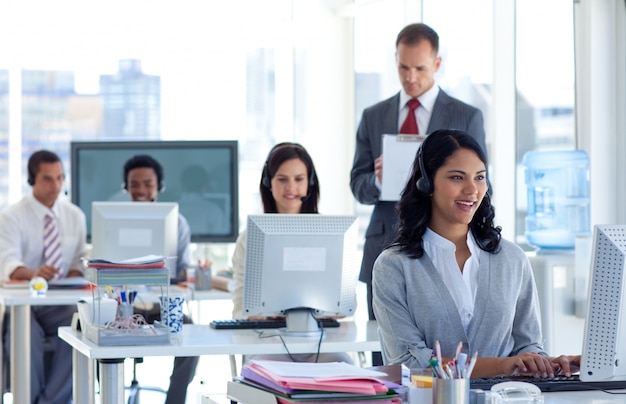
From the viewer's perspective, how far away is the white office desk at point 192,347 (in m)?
3.39

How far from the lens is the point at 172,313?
364cm

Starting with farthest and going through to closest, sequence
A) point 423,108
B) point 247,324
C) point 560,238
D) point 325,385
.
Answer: point 560,238 → point 423,108 → point 247,324 → point 325,385

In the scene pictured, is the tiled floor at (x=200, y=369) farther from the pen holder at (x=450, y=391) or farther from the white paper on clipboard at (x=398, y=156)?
the pen holder at (x=450, y=391)

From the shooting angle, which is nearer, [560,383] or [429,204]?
[560,383]

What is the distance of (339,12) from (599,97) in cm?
290

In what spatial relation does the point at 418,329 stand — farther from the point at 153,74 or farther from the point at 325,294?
the point at 153,74

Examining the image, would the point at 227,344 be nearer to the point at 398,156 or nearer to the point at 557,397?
the point at 398,156

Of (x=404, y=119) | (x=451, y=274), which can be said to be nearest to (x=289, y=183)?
(x=404, y=119)

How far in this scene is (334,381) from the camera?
2008mm

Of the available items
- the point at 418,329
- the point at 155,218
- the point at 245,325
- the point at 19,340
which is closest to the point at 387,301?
the point at 418,329

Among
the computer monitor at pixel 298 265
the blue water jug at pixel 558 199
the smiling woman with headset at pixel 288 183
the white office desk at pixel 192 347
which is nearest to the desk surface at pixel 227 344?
the white office desk at pixel 192 347

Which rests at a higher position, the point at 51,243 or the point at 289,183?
the point at 289,183

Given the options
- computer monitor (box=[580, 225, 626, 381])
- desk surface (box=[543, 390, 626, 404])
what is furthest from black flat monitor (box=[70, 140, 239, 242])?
computer monitor (box=[580, 225, 626, 381])

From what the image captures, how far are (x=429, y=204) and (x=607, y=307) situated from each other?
2.44 feet
